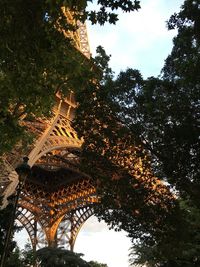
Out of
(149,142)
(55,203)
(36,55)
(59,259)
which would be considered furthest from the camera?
(55,203)

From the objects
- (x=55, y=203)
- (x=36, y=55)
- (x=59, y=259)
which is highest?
(x=55, y=203)

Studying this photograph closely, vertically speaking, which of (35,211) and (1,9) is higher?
(35,211)

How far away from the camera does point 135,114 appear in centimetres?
1259

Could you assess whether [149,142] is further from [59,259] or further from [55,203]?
[55,203]

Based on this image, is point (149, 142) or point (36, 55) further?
point (149, 142)

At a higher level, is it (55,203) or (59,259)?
(55,203)

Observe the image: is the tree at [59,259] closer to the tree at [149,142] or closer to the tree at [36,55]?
the tree at [149,142]

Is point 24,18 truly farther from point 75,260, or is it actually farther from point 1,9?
point 75,260

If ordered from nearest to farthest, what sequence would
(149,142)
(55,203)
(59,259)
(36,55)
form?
(36,55), (149,142), (59,259), (55,203)

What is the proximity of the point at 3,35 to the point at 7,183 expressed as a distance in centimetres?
1480

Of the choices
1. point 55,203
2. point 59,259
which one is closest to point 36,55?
point 59,259

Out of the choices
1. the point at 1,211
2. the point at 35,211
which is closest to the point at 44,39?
the point at 1,211

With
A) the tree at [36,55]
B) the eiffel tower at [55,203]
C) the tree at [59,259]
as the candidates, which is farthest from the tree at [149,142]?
the eiffel tower at [55,203]

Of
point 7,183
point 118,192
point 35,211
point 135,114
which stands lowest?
point 118,192
